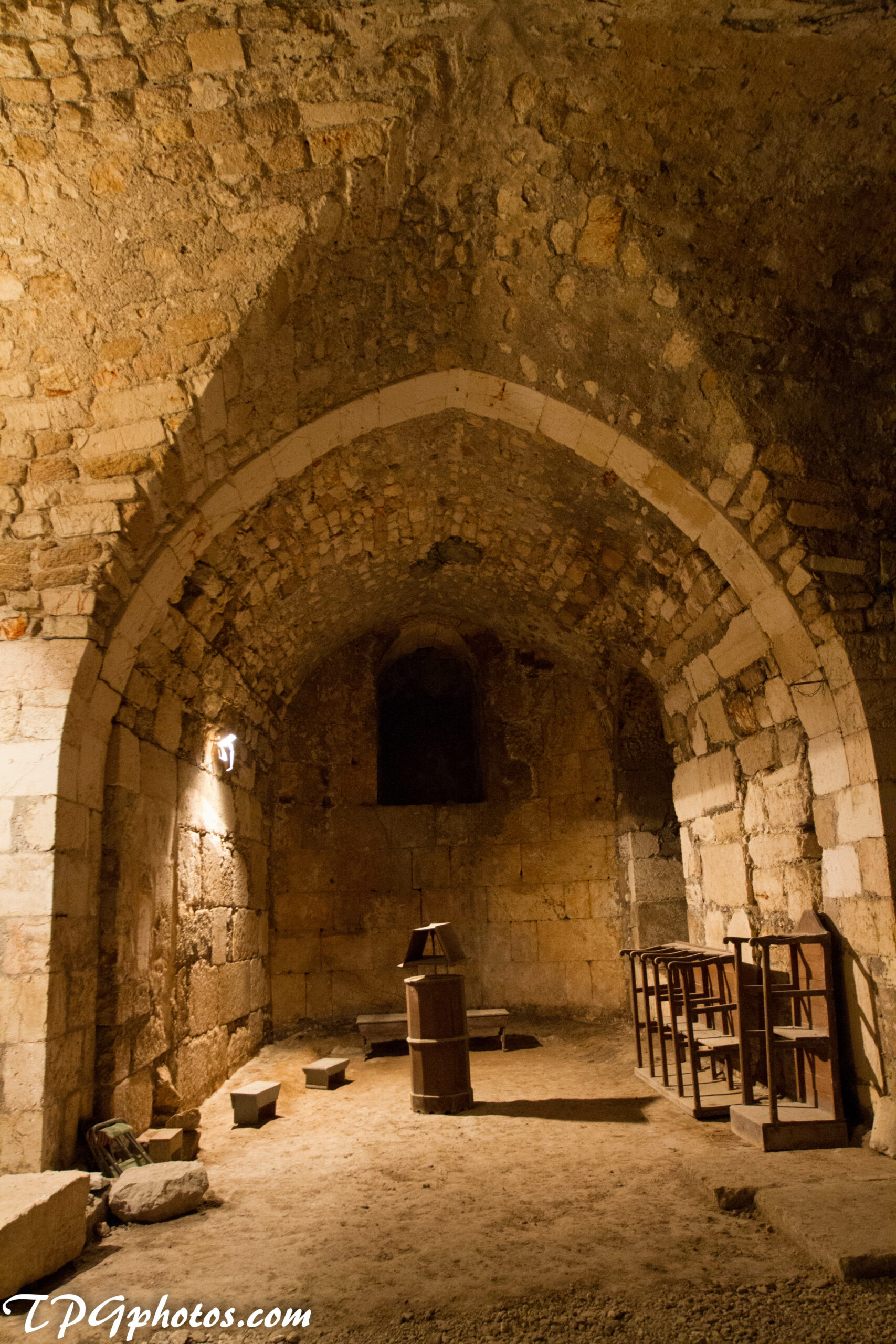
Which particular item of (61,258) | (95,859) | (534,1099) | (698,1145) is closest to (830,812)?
(698,1145)

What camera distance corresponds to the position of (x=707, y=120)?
3.42 m

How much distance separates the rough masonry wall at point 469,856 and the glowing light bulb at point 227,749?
1356 millimetres

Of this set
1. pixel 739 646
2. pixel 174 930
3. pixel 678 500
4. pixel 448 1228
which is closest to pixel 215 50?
pixel 678 500

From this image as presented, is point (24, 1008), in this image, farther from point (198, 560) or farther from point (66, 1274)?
point (198, 560)

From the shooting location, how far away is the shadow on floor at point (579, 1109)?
13.7 ft

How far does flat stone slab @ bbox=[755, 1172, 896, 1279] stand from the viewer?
7.66ft

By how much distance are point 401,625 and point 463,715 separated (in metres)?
1.54

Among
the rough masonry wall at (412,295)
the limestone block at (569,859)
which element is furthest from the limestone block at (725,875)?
the limestone block at (569,859)

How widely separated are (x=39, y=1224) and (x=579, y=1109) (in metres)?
2.71

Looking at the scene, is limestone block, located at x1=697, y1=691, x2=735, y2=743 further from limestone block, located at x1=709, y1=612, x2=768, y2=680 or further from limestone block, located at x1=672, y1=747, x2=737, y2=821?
limestone block, located at x1=709, y1=612, x2=768, y2=680

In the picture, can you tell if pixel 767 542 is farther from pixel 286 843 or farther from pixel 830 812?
pixel 286 843

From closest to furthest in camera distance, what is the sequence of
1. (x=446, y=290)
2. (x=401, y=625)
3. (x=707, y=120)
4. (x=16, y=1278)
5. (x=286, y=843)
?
1. (x=16, y=1278)
2. (x=707, y=120)
3. (x=446, y=290)
4. (x=286, y=843)
5. (x=401, y=625)

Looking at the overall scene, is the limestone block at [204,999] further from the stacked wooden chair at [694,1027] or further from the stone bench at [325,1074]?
the stacked wooden chair at [694,1027]

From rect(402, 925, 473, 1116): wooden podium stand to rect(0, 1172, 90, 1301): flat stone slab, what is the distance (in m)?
1.92
